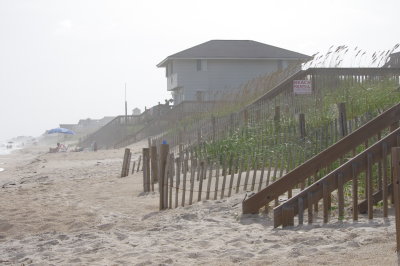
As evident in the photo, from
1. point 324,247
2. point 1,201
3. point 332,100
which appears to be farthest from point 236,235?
point 332,100

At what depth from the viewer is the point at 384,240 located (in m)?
6.43

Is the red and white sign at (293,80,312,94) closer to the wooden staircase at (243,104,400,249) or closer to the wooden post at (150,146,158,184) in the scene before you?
the wooden post at (150,146,158,184)

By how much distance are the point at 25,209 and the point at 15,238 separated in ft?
8.51

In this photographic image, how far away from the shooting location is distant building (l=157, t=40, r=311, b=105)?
45094 mm

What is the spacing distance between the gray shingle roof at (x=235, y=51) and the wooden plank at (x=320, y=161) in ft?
118

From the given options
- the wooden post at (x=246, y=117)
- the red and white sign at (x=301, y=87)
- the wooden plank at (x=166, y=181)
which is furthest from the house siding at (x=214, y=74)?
the wooden plank at (x=166, y=181)

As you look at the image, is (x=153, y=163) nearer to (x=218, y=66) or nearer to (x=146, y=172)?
(x=146, y=172)

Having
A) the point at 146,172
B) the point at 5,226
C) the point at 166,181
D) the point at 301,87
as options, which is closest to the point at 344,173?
the point at 166,181

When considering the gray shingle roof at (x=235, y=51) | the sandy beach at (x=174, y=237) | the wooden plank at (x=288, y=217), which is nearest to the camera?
the sandy beach at (x=174, y=237)

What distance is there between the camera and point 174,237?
26.0 ft

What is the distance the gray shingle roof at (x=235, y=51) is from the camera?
45.0m

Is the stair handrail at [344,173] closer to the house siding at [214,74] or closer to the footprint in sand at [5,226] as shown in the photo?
the footprint in sand at [5,226]

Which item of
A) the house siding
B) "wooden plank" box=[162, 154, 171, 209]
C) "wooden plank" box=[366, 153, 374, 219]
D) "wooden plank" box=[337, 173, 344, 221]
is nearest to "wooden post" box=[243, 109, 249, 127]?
"wooden plank" box=[162, 154, 171, 209]

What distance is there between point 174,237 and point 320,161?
7.48 ft
